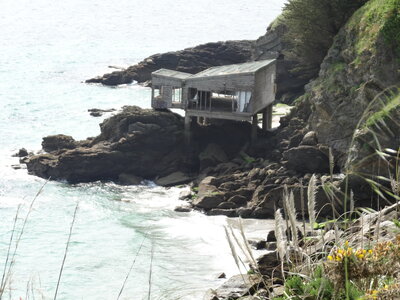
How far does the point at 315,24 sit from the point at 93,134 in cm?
1696

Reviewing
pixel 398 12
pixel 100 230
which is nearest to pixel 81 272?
pixel 100 230

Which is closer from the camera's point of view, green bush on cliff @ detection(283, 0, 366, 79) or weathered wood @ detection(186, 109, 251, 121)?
weathered wood @ detection(186, 109, 251, 121)

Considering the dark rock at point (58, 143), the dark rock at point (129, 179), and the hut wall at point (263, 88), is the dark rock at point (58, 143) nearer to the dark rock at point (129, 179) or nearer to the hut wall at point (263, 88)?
the dark rock at point (129, 179)

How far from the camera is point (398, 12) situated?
3141 centimetres

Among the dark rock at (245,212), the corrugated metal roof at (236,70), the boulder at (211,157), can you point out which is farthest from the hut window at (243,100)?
the dark rock at (245,212)

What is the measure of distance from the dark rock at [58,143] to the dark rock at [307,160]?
14.3 m

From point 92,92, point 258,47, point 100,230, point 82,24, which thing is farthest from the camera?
point 82,24

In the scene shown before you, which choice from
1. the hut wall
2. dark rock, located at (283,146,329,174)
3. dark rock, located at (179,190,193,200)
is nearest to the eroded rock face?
dark rock, located at (179,190,193,200)

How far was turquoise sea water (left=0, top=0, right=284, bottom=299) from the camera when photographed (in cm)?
2477

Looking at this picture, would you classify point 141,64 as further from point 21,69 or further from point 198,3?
point 198,3

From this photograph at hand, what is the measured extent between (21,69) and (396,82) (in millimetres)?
53772

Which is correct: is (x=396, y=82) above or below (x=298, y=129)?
above

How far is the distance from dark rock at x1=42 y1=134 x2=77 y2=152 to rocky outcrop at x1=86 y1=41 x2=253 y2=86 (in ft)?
79.7

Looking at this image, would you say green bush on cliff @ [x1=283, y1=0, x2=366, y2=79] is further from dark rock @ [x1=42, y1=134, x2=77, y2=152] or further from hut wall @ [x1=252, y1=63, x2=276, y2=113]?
dark rock @ [x1=42, y1=134, x2=77, y2=152]
